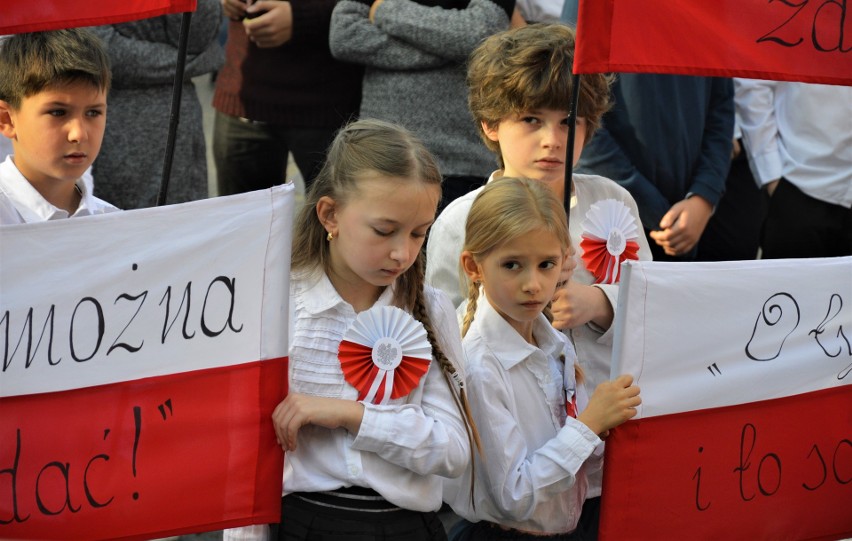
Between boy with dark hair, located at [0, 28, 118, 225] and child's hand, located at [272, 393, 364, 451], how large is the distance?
98cm

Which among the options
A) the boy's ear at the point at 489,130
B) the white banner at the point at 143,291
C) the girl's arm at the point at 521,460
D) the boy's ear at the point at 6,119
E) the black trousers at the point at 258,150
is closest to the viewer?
the white banner at the point at 143,291

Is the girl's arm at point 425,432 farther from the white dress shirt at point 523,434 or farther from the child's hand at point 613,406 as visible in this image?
the child's hand at point 613,406

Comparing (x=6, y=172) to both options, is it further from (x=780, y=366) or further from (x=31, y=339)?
(x=780, y=366)

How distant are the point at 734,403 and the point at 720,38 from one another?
2.95 feet

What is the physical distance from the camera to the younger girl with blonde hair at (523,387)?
111 inches

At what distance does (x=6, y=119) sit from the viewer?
3270mm

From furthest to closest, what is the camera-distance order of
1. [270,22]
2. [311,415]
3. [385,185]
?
[270,22] < [385,185] < [311,415]

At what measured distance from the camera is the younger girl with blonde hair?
2812 mm

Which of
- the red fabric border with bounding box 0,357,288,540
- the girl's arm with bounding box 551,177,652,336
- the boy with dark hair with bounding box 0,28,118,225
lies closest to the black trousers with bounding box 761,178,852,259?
the girl's arm with bounding box 551,177,652,336

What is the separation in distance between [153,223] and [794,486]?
165cm

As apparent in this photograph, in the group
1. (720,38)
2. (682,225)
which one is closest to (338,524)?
(720,38)

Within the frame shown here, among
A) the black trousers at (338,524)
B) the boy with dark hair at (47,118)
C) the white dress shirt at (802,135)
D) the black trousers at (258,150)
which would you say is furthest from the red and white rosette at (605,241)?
the white dress shirt at (802,135)

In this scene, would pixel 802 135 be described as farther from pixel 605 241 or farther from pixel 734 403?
pixel 734 403

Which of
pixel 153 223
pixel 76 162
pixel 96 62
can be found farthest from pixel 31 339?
pixel 96 62
